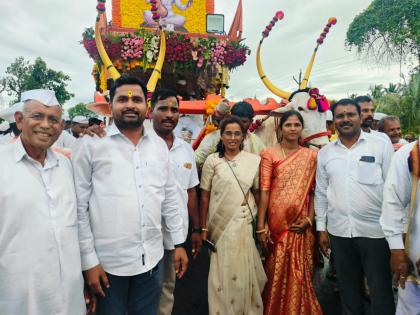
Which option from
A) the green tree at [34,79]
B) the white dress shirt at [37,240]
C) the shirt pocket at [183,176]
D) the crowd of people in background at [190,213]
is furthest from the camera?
the green tree at [34,79]

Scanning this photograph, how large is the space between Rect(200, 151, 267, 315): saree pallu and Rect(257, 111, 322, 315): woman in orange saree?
103mm

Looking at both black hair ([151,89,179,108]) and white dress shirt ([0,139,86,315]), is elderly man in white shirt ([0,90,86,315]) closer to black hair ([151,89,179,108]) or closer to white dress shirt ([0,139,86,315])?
white dress shirt ([0,139,86,315])

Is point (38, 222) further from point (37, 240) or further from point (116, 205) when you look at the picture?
point (116, 205)

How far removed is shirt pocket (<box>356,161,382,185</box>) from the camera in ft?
7.93

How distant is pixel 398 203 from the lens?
2.01 metres

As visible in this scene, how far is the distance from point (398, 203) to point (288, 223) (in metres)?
0.93

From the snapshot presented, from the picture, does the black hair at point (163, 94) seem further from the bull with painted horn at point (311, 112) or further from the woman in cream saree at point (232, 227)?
the bull with painted horn at point (311, 112)

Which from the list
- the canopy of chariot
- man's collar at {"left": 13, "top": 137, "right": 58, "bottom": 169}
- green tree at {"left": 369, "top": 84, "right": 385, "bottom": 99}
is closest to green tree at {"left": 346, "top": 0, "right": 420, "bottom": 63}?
green tree at {"left": 369, "top": 84, "right": 385, "bottom": 99}

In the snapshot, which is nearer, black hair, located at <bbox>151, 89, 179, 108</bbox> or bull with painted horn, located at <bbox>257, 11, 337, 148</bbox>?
black hair, located at <bbox>151, 89, 179, 108</bbox>

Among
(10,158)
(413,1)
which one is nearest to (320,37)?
(10,158)

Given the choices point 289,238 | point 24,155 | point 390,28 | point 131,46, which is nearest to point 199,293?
point 289,238

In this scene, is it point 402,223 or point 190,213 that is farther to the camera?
point 190,213

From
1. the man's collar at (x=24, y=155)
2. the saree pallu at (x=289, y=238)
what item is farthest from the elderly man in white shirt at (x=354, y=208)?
the man's collar at (x=24, y=155)

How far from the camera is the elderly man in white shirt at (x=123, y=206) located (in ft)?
6.07
